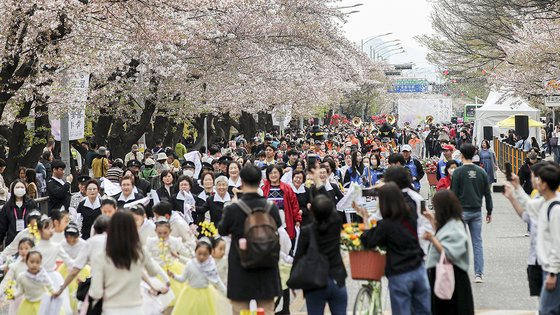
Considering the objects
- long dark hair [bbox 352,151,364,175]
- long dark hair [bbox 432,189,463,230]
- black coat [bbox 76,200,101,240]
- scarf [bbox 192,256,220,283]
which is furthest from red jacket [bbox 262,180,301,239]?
long dark hair [bbox 352,151,364,175]

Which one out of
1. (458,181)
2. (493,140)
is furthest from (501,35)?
(458,181)

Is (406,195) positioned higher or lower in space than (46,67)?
lower

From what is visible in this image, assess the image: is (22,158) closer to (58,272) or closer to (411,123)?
(58,272)

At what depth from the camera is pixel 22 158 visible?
2181cm

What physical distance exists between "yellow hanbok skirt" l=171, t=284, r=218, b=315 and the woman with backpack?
1.23 metres

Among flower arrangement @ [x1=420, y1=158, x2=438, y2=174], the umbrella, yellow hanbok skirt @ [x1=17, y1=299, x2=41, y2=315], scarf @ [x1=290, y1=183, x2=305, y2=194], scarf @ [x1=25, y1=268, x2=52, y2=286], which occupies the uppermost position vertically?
the umbrella

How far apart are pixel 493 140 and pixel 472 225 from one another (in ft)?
121

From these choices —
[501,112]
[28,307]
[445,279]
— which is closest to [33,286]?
[28,307]

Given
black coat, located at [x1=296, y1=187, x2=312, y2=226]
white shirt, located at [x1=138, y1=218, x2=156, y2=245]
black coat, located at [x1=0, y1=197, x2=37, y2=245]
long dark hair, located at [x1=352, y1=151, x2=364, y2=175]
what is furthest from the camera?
long dark hair, located at [x1=352, y1=151, x2=364, y2=175]

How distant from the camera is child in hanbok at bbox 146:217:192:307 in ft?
35.5

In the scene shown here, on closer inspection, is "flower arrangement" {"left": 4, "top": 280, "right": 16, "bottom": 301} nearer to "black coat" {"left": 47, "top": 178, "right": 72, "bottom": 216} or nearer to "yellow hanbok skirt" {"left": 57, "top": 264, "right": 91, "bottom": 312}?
"yellow hanbok skirt" {"left": 57, "top": 264, "right": 91, "bottom": 312}

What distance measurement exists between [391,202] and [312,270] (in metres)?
0.85

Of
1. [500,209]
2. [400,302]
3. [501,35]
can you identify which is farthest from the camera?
[501,35]

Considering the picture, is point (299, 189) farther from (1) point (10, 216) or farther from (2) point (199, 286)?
(2) point (199, 286)
